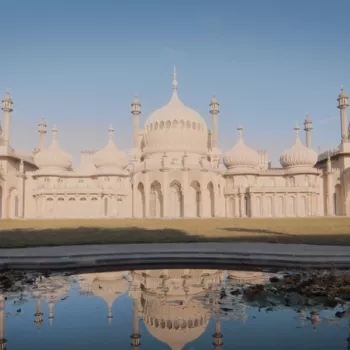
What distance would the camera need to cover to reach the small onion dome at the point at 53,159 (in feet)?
156

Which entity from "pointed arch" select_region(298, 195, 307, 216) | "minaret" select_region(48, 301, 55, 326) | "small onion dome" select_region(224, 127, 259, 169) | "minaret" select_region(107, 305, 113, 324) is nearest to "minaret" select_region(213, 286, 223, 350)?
"minaret" select_region(107, 305, 113, 324)

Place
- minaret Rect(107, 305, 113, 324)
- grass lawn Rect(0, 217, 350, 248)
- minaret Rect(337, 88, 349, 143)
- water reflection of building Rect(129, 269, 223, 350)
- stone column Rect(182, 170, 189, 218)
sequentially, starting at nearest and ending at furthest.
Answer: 1. water reflection of building Rect(129, 269, 223, 350)
2. minaret Rect(107, 305, 113, 324)
3. grass lawn Rect(0, 217, 350, 248)
4. stone column Rect(182, 170, 189, 218)
5. minaret Rect(337, 88, 349, 143)

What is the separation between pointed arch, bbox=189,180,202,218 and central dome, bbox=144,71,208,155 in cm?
483

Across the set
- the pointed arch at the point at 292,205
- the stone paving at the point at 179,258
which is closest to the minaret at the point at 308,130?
the pointed arch at the point at 292,205

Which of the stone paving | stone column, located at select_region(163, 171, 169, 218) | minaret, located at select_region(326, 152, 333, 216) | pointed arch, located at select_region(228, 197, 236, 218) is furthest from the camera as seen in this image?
minaret, located at select_region(326, 152, 333, 216)

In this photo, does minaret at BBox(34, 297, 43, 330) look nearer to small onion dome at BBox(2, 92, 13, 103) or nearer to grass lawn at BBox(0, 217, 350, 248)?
grass lawn at BBox(0, 217, 350, 248)

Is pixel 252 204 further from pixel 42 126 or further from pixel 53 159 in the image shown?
pixel 42 126

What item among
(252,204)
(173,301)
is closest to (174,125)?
(252,204)

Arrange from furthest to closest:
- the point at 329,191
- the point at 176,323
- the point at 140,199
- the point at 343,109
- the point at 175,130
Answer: the point at 343,109 < the point at 329,191 < the point at 175,130 < the point at 140,199 < the point at 176,323

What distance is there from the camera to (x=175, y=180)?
4253 cm

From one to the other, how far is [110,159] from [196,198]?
11644 millimetres

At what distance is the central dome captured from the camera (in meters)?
46.5

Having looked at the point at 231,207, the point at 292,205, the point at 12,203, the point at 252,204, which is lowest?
the point at 231,207

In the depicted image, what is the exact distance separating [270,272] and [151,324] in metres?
4.28
